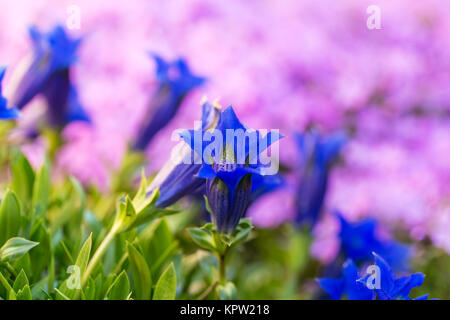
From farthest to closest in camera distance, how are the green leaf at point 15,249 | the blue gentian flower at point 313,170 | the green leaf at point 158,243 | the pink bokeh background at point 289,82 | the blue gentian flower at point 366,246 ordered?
the pink bokeh background at point 289,82
the blue gentian flower at point 313,170
the blue gentian flower at point 366,246
the green leaf at point 158,243
the green leaf at point 15,249

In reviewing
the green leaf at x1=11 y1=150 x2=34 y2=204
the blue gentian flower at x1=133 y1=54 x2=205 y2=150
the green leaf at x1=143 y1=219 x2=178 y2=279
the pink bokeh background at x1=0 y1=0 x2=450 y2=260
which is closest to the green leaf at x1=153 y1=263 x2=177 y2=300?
the green leaf at x1=143 y1=219 x2=178 y2=279

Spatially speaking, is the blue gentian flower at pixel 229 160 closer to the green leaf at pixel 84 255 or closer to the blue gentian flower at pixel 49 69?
the green leaf at pixel 84 255

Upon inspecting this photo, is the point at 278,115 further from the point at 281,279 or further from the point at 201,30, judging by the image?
the point at 281,279

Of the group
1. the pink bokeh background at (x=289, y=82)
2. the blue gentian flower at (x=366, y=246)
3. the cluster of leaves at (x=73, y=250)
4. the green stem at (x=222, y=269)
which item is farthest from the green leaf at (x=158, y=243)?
the pink bokeh background at (x=289, y=82)

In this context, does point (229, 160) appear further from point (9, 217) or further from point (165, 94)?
point (165, 94)

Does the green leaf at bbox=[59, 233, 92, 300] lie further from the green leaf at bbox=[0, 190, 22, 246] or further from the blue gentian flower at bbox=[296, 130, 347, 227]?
the blue gentian flower at bbox=[296, 130, 347, 227]

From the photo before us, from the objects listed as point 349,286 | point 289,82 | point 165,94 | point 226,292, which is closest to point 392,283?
point 349,286
